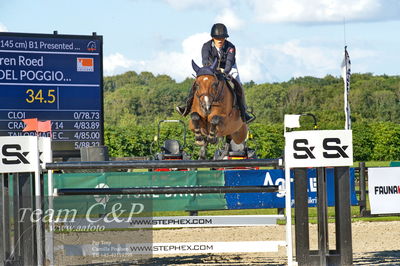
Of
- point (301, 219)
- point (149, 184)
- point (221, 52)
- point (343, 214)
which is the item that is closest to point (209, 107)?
point (221, 52)

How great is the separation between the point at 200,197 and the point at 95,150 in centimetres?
261

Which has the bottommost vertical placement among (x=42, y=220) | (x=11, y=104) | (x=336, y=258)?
(x=336, y=258)

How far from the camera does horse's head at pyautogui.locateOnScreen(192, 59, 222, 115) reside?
8.01 metres

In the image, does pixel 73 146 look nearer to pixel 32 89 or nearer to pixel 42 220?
pixel 32 89

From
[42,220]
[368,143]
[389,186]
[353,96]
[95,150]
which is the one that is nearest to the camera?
[42,220]

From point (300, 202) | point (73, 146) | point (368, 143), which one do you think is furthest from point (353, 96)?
point (300, 202)

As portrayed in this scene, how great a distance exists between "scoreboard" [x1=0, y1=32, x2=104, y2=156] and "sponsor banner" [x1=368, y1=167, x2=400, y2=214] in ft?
16.6

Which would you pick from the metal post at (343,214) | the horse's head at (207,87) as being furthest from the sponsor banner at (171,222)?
the horse's head at (207,87)

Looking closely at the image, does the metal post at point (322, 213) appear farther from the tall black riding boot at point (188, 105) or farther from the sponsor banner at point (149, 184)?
the sponsor banner at point (149, 184)

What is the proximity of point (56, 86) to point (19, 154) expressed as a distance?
20.5 ft

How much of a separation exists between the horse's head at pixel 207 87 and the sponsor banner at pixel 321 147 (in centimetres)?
135

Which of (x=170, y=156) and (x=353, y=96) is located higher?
(x=353, y=96)

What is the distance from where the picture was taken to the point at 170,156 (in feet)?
52.8

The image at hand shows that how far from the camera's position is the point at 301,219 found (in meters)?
7.08
